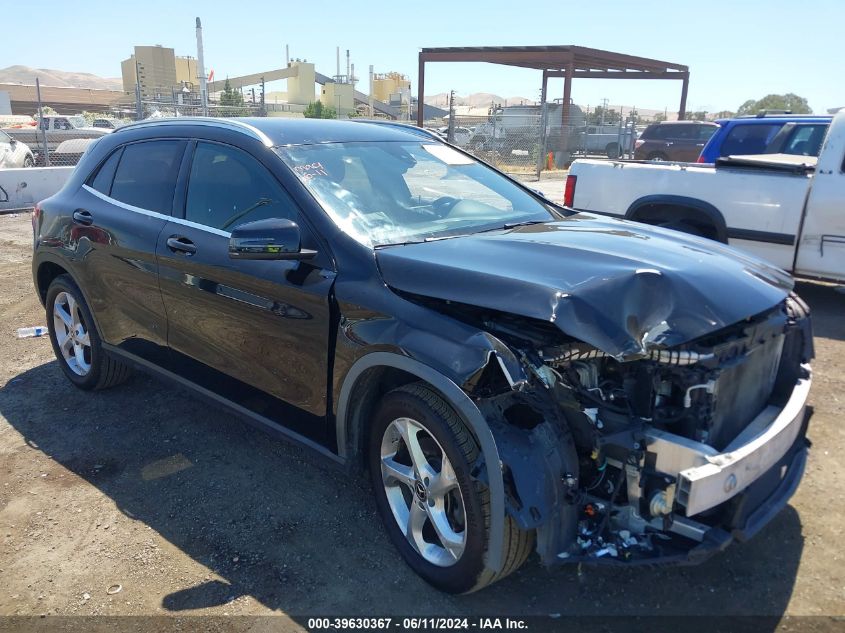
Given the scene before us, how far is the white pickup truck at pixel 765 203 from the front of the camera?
656 cm

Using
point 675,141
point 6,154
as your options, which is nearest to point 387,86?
point 675,141

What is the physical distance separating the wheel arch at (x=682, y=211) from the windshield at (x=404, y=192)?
3451 millimetres

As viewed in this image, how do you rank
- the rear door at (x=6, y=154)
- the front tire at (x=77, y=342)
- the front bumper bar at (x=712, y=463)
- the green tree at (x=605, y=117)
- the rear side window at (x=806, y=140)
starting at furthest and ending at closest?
the green tree at (x=605, y=117) → the rear door at (x=6, y=154) → the rear side window at (x=806, y=140) → the front tire at (x=77, y=342) → the front bumper bar at (x=712, y=463)

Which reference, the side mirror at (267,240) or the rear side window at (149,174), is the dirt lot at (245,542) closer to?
the side mirror at (267,240)

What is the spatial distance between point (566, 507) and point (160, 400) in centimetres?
345

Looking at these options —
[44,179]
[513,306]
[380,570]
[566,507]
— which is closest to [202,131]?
[513,306]

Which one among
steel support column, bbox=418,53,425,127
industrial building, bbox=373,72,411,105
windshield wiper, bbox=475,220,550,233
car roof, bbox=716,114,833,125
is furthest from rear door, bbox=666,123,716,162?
industrial building, bbox=373,72,411,105

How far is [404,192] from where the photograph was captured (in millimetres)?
3672

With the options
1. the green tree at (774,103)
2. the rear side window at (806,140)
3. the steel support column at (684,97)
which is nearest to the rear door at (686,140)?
the steel support column at (684,97)

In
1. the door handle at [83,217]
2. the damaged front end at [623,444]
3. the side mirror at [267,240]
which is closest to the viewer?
the damaged front end at [623,444]

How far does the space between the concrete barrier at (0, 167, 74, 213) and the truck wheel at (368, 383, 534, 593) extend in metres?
13.1

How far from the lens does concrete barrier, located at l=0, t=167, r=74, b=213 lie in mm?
13383

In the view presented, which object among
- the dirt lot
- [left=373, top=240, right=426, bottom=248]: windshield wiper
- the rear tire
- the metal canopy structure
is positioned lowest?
the dirt lot

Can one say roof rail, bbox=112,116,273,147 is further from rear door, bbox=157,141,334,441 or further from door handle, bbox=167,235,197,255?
door handle, bbox=167,235,197,255
